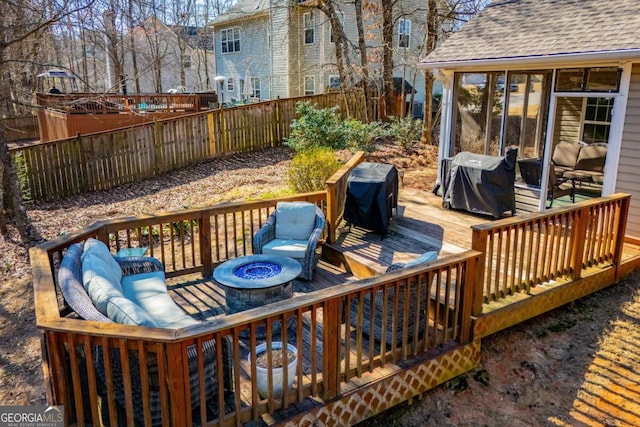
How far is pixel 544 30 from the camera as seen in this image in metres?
7.54

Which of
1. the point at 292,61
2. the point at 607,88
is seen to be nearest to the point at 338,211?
the point at 607,88

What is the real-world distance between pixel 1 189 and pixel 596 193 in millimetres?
9857

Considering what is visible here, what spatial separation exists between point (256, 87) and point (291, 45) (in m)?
3.76

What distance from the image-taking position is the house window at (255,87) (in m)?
24.9

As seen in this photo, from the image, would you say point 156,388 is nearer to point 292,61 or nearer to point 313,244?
point 313,244

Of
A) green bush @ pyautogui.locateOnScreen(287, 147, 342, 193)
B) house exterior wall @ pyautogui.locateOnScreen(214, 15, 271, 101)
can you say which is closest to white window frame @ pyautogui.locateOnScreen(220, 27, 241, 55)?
house exterior wall @ pyautogui.locateOnScreen(214, 15, 271, 101)

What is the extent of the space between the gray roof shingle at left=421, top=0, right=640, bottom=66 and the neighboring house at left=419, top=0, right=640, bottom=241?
0.06ft

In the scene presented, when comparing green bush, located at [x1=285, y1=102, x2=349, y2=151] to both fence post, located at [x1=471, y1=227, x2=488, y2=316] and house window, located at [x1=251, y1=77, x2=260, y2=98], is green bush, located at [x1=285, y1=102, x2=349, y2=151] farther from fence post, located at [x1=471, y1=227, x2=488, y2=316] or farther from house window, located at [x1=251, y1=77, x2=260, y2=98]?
house window, located at [x1=251, y1=77, x2=260, y2=98]

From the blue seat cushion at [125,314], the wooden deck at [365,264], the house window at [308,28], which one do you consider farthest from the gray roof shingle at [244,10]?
the blue seat cushion at [125,314]

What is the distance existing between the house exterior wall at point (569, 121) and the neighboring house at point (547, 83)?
0.06ft

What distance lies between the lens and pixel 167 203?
10078 millimetres

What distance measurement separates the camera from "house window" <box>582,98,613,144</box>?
27.3ft

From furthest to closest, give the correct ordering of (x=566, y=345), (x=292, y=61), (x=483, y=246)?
(x=292, y=61) → (x=566, y=345) → (x=483, y=246)

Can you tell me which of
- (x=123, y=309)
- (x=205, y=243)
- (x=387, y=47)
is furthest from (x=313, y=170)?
(x=387, y=47)
